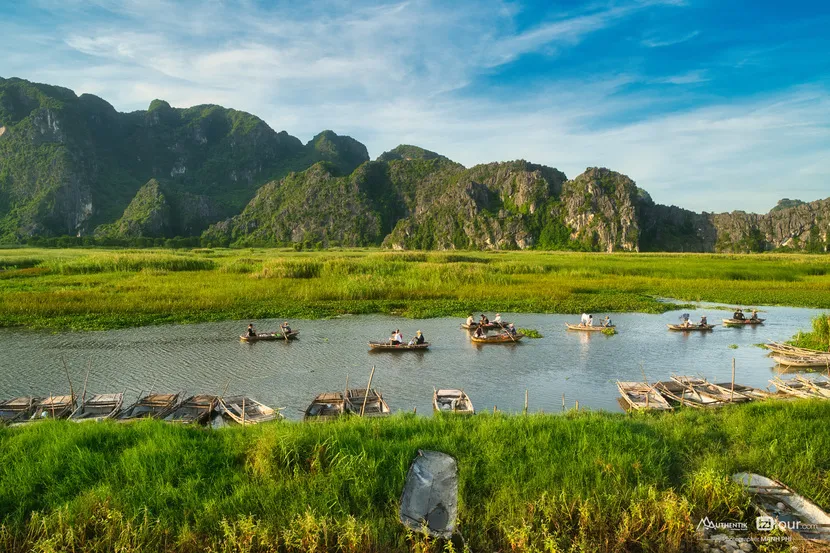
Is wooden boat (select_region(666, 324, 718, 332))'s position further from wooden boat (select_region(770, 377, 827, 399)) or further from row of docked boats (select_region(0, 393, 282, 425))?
row of docked boats (select_region(0, 393, 282, 425))

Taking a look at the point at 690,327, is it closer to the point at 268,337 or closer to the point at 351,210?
the point at 268,337

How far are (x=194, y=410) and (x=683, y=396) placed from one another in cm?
1370

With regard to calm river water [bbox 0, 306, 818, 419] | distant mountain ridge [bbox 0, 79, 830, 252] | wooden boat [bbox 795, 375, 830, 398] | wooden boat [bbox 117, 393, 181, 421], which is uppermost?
distant mountain ridge [bbox 0, 79, 830, 252]

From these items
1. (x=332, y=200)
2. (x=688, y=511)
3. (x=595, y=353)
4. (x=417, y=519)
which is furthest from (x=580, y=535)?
(x=332, y=200)

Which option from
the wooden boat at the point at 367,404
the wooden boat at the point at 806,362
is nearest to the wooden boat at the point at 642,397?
the wooden boat at the point at 367,404

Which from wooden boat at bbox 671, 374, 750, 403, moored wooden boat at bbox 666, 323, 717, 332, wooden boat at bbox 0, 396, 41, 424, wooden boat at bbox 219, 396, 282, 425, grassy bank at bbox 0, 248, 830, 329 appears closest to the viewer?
wooden boat at bbox 219, 396, 282, 425

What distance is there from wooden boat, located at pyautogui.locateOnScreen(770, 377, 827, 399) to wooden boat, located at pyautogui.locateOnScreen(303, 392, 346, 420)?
12.8 m

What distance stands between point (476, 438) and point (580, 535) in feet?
8.13

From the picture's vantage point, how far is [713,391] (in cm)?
1427

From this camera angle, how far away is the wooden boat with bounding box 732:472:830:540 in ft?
20.7

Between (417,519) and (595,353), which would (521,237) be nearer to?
(595,353)

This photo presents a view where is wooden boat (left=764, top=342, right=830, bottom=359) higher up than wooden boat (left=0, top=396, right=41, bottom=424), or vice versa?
wooden boat (left=764, top=342, right=830, bottom=359)

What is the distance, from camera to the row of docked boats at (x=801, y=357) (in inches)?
747

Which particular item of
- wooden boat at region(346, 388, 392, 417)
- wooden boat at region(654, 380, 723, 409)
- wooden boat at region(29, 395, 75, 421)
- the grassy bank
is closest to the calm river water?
wooden boat at region(346, 388, 392, 417)
